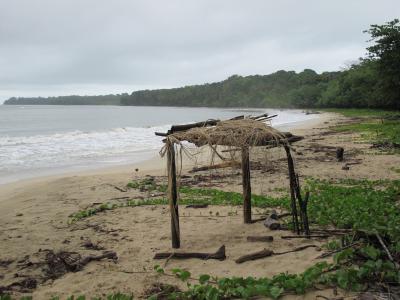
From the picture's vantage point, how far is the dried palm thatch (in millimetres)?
7344

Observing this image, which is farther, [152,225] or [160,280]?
[152,225]

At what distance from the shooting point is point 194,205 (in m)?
10.5

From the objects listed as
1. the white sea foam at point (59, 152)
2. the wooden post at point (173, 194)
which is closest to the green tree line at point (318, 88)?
the white sea foam at point (59, 152)

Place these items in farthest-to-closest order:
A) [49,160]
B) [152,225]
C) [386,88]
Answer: [386,88] < [49,160] < [152,225]

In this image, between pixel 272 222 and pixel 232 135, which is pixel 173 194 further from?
pixel 272 222

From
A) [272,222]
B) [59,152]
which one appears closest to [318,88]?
[59,152]

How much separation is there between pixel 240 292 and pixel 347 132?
86.8 feet

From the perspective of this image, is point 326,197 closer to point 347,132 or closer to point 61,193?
point 61,193

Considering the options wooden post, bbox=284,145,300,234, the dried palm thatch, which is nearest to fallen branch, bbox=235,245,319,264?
wooden post, bbox=284,145,300,234

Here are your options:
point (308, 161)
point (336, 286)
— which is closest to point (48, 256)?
point (336, 286)

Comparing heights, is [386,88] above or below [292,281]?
above

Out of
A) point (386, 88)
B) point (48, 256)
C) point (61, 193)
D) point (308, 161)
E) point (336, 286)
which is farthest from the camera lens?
point (386, 88)

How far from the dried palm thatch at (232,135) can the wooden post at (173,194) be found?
0.67 feet

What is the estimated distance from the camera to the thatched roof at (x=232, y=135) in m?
7.35
